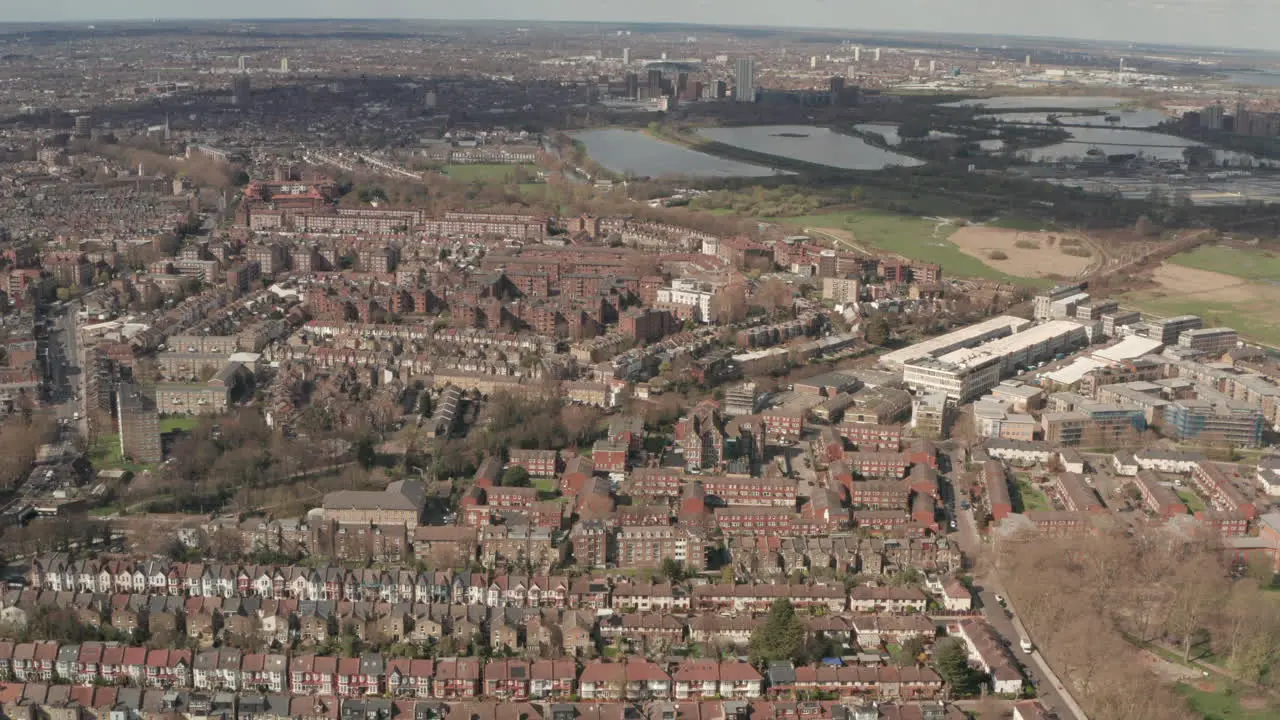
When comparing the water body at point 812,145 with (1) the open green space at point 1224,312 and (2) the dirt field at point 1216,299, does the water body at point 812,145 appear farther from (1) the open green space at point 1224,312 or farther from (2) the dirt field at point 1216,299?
(1) the open green space at point 1224,312

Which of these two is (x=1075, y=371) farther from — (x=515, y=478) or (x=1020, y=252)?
(x=1020, y=252)

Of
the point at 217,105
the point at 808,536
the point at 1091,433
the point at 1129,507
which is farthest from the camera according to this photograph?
the point at 217,105

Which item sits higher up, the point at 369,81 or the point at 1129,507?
the point at 369,81

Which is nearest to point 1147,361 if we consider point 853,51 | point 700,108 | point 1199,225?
point 1199,225

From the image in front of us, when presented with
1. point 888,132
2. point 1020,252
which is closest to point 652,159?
point 888,132

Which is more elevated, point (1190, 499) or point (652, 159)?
point (652, 159)

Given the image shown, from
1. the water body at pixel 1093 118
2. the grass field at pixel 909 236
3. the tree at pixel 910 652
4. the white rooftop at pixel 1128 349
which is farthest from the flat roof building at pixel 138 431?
the water body at pixel 1093 118

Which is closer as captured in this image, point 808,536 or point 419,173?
point 808,536

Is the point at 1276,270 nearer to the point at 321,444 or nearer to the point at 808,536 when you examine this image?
the point at 808,536
